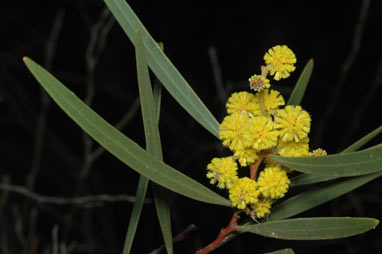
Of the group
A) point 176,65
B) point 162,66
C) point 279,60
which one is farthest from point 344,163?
point 176,65

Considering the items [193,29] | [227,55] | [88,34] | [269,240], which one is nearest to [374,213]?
[269,240]

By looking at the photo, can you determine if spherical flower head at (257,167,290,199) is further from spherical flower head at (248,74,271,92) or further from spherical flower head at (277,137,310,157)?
spherical flower head at (248,74,271,92)

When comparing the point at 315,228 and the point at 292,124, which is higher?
the point at 292,124

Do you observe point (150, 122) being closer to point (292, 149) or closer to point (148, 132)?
point (148, 132)

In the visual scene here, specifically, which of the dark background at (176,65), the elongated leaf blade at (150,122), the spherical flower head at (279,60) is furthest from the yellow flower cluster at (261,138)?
the dark background at (176,65)

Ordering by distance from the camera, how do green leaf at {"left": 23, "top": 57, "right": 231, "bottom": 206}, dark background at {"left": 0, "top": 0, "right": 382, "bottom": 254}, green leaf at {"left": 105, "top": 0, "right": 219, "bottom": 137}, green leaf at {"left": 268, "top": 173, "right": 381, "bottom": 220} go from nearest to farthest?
green leaf at {"left": 23, "top": 57, "right": 231, "bottom": 206} → green leaf at {"left": 105, "top": 0, "right": 219, "bottom": 137} → green leaf at {"left": 268, "top": 173, "right": 381, "bottom": 220} → dark background at {"left": 0, "top": 0, "right": 382, "bottom": 254}

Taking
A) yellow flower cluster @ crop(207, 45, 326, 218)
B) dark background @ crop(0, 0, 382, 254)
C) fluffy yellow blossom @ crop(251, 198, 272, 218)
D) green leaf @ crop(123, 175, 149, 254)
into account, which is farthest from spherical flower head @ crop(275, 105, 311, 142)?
dark background @ crop(0, 0, 382, 254)

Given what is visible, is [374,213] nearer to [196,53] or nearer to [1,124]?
[196,53]

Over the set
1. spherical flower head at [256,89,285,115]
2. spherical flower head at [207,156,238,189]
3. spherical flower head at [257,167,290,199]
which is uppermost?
spherical flower head at [256,89,285,115]
